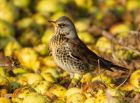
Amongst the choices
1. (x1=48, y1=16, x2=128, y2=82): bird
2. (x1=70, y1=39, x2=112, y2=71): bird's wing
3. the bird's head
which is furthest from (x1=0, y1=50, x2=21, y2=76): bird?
(x1=70, y1=39, x2=112, y2=71): bird's wing

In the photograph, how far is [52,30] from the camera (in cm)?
955

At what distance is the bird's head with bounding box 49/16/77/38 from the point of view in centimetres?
761

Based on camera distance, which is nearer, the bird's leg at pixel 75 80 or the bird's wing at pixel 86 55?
the bird's leg at pixel 75 80

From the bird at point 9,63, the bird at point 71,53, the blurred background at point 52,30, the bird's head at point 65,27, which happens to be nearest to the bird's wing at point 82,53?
the bird at point 71,53

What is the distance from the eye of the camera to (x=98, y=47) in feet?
28.7

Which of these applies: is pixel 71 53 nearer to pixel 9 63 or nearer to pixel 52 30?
pixel 9 63

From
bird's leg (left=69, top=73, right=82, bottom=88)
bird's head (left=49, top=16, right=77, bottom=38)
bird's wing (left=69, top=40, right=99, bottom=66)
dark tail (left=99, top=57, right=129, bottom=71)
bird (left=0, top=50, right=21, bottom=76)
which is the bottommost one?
bird's leg (left=69, top=73, right=82, bottom=88)

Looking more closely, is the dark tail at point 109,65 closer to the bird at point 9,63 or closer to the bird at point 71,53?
the bird at point 71,53

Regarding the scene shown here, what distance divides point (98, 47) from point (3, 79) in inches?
92.4

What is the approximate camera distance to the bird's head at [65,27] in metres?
7.61

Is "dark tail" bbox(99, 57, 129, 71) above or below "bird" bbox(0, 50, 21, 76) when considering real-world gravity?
Answer: below

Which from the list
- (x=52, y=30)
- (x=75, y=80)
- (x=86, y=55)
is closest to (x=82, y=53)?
(x=86, y=55)

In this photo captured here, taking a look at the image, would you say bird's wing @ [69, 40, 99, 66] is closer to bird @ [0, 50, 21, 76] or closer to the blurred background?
the blurred background

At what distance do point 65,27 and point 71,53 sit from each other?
0.35m
